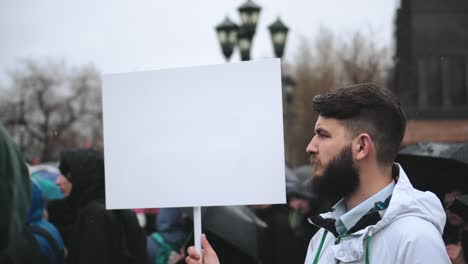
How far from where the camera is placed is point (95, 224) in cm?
475

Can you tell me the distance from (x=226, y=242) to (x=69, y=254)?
5.17 feet

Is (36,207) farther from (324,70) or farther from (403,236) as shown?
(324,70)

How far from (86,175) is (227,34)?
8.49 meters

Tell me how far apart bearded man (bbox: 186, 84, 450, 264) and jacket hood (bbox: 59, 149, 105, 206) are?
2.58 meters

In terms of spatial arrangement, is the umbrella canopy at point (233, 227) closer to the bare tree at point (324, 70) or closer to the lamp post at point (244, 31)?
the lamp post at point (244, 31)

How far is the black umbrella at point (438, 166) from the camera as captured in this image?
463 centimetres

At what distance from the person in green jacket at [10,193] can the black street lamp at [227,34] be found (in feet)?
36.1

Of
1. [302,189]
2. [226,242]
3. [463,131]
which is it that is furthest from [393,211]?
[463,131]

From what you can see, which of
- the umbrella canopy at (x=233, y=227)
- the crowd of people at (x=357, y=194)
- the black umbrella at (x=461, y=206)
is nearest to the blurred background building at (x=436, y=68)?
the umbrella canopy at (x=233, y=227)

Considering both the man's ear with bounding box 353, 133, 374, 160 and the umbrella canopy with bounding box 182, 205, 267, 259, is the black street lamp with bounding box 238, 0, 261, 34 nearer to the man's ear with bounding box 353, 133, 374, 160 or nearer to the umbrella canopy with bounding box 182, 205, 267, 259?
the umbrella canopy with bounding box 182, 205, 267, 259

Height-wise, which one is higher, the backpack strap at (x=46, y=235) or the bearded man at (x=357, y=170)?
the bearded man at (x=357, y=170)

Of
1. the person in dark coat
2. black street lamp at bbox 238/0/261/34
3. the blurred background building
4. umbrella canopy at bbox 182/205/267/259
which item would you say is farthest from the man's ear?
the blurred background building

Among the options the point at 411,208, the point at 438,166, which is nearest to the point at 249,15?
the point at 438,166

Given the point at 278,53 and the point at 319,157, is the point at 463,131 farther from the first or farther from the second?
the point at 319,157
